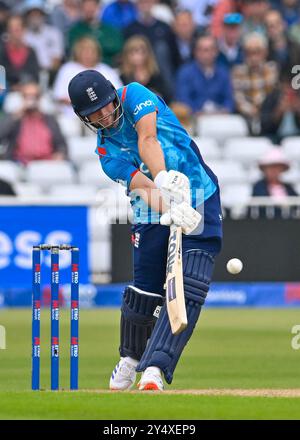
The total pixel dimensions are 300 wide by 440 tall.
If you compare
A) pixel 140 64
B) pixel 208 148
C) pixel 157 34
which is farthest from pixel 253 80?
pixel 140 64

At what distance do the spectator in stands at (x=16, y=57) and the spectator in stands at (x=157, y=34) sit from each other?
1358 mm

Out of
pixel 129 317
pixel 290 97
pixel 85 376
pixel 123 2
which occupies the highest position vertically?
pixel 123 2

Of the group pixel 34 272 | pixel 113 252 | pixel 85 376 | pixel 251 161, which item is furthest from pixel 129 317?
pixel 251 161

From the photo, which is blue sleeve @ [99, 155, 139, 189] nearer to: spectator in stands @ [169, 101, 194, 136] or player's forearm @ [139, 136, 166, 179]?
player's forearm @ [139, 136, 166, 179]

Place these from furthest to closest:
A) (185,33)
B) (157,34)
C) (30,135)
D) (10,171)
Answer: (185,33) → (157,34) → (30,135) → (10,171)

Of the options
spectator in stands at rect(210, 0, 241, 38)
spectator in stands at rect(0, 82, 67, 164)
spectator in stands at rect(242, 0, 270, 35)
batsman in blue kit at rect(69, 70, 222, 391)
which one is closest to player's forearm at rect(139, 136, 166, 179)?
batsman in blue kit at rect(69, 70, 222, 391)

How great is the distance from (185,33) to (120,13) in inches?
37.8

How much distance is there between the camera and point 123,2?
18.1 m

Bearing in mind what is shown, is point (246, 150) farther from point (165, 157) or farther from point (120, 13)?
point (165, 157)

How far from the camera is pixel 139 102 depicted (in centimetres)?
747

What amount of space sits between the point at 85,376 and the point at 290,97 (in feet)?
29.6

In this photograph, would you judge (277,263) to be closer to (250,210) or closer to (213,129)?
(250,210)

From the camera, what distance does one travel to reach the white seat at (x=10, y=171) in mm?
15578

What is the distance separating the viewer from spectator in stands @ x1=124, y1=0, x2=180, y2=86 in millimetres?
17578
